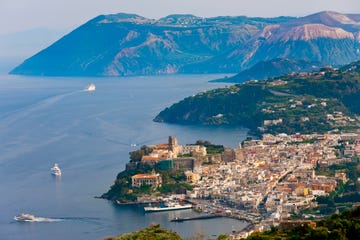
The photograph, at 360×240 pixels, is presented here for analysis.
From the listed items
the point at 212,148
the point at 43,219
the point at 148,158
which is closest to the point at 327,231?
the point at 43,219

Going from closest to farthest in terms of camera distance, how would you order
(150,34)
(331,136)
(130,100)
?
(331,136) → (130,100) → (150,34)

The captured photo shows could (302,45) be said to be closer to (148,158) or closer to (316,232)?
(148,158)

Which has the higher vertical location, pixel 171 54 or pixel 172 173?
pixel 171 54

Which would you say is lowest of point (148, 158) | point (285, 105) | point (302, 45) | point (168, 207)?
point (168, 207)

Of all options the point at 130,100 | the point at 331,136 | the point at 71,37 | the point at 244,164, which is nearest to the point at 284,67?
the point at 130,100

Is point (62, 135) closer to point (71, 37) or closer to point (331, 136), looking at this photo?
point (331, 136)

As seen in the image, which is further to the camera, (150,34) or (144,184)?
(150,34)

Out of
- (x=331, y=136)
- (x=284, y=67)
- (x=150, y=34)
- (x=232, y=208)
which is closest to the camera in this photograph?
(x=232, y=208)
